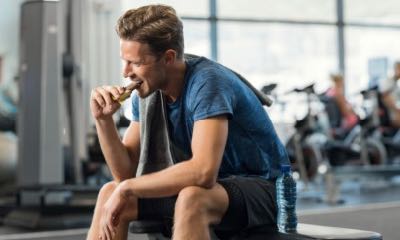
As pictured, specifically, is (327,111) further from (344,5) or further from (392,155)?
(344,5)

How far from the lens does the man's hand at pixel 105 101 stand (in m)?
1.67

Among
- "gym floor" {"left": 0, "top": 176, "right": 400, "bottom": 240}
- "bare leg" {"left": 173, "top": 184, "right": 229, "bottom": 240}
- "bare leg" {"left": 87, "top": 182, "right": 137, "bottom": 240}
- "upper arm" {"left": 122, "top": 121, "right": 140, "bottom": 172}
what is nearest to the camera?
"bare leg" {"left": 173, "top": 184, "right": 229, "bottom": 240}

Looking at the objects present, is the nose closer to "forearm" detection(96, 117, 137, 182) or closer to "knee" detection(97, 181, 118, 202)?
"forearm" detection(96, 117, 137, 182)

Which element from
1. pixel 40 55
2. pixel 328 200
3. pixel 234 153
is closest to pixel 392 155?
pixel 328 200

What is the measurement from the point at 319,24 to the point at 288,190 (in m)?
7.15

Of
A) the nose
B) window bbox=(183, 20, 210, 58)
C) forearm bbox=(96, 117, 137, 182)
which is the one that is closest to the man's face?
the nose

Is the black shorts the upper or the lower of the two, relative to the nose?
lower

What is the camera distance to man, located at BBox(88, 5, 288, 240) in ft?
5.01

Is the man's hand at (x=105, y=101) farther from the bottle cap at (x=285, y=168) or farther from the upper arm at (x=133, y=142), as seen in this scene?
A: the bottle cap at (x=285, y=168)

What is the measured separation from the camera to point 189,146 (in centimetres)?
176

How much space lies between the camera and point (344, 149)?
617 centimetres

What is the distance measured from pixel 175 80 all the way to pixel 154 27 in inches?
6.5

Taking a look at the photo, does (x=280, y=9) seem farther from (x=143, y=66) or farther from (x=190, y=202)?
(x=190, y=202)

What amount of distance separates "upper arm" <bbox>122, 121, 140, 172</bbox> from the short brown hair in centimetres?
35
